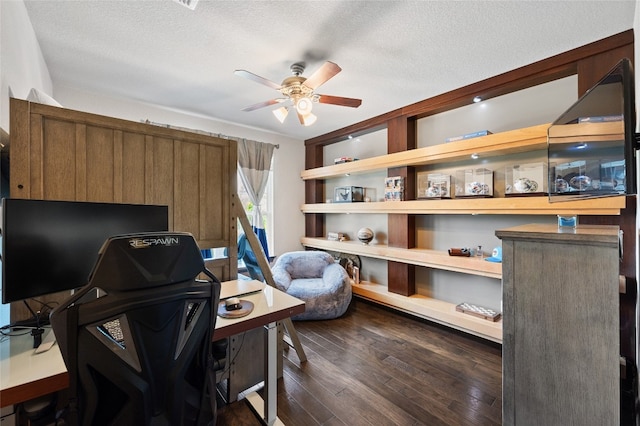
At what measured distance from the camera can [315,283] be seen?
3.45m

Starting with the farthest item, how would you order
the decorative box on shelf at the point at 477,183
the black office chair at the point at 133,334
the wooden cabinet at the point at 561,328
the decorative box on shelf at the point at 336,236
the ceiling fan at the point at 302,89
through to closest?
the decorative box on shelf at the point at 336,236 < the decorative box on shelf at the point at 477,183 < the ceiling fan at the point at 302,89 < the wooden cabinet at the point at 561,328 < the black office chair at the point at 133,334

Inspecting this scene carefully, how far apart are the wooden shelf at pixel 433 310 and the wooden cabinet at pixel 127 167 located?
2126 millimetres

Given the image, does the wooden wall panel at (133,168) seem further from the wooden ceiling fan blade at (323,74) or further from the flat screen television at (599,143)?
the flat screen television at (599,143)

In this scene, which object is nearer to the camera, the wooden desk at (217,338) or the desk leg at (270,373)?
the wooden desk at (217,338)

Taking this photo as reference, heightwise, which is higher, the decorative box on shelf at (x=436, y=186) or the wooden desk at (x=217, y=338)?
Result: the decorative box on shelf at (x=436, y=186)

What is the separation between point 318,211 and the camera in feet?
14.8

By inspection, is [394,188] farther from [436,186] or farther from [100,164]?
[100,164]

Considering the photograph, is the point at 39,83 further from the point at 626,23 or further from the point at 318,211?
the point at 626,23

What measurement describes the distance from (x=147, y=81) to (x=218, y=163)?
4.80ft

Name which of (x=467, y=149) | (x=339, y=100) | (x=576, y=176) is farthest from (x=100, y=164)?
(x=467, y=149)

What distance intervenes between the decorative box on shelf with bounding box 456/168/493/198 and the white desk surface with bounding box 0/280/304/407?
2.28 m

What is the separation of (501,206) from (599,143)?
139 centimetres

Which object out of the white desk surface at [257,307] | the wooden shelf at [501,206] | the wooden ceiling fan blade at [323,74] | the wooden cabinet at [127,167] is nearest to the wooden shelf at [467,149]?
the wooden shelf at [501,206]

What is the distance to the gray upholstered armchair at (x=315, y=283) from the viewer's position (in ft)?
10.3
